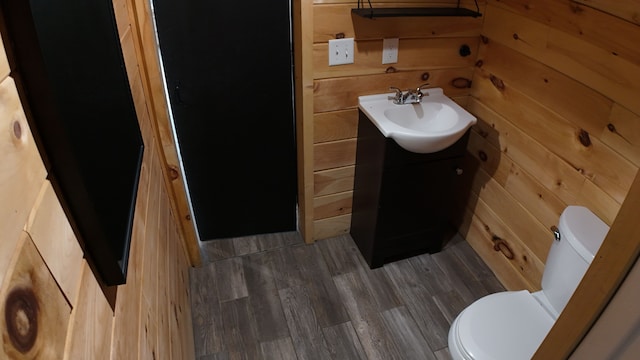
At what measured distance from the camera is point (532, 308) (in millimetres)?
1610

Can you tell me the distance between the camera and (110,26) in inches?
41.9

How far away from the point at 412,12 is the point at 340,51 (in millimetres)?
360

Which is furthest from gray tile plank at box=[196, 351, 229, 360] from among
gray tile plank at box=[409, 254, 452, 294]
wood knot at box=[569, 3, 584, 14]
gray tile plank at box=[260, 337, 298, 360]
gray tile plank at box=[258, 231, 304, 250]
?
wood knot at box=[569, 3, 584, 14]

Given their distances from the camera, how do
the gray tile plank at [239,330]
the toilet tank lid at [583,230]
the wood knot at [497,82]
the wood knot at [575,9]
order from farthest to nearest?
1. the wood knot at [497,82]
2. the gray tile plank at [239,330]
3. the wood knot at [575,9]
4. the toilet tank lid at [583,230]

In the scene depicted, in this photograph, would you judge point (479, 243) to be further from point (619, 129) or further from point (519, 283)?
point (619, 129)

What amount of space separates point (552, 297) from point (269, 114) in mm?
1487

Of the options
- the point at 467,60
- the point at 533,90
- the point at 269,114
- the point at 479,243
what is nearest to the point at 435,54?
the point at 467,60

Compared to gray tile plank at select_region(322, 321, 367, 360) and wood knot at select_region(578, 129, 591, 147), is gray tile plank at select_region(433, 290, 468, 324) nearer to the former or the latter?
gray tile plank at select_region(322, 321, 367, 360)

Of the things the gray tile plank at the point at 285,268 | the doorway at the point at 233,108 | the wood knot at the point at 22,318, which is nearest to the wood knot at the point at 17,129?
the wood knot at the point at 22,318

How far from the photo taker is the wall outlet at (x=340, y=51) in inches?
74.0

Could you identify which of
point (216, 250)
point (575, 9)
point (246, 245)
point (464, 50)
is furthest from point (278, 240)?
point (575, 9)

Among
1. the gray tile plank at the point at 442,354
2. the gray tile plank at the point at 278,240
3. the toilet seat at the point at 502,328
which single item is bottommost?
the gray tile plank at the point at 442,354

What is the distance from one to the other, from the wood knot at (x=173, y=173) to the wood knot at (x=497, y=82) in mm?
1624

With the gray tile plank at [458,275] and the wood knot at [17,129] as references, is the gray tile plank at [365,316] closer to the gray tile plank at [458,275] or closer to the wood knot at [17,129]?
the gray tile plank at [458,275]
